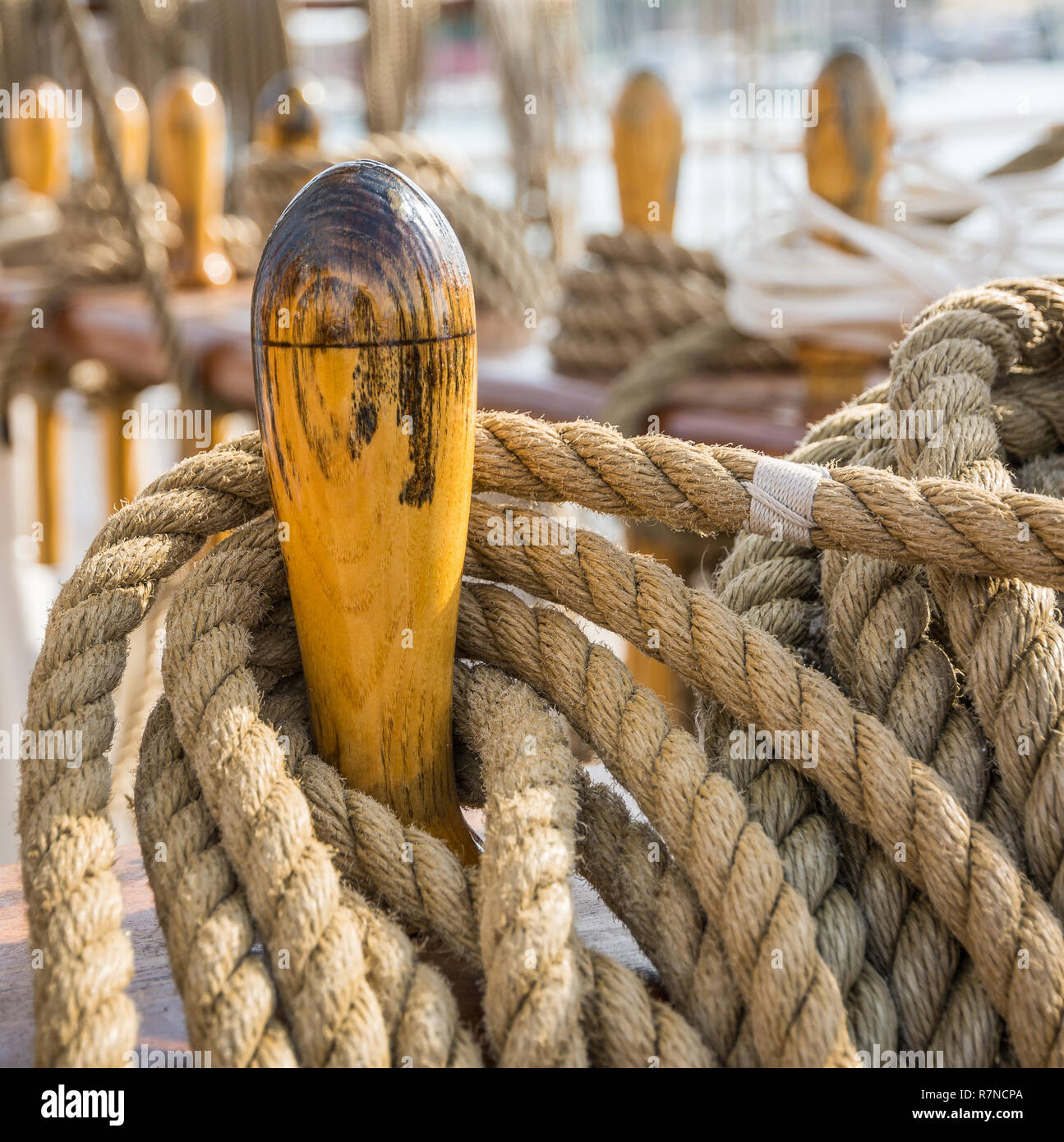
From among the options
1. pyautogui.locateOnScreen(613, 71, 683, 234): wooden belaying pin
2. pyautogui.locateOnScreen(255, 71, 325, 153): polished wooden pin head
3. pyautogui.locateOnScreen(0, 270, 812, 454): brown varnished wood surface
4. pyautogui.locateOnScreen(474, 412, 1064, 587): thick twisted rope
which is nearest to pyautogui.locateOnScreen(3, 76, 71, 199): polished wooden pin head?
pyautogui.locateOnScreen(0, 270, 812, 454): brown varnished wood surface

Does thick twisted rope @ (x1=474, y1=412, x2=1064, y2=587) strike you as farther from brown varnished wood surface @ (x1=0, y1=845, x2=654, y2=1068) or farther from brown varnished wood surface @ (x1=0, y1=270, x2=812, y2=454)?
brown varnished wood surface @ (x1=0, y1=270, x2=812, y2=454)

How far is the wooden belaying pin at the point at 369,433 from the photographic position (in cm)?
48

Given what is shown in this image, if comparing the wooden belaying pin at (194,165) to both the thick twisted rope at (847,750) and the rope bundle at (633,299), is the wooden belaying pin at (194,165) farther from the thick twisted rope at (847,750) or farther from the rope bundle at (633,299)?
the thick twisted rope at (847,750)

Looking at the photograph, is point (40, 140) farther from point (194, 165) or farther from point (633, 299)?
point (633, 299)

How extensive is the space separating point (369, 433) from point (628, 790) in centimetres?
20

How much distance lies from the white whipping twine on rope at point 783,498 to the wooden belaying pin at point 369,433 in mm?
151

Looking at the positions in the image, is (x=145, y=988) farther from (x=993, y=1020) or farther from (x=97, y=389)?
(x=97, y=389)

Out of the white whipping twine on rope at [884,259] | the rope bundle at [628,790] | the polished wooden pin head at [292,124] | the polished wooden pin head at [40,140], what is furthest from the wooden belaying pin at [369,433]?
the polished wooden pin head at [40,140]

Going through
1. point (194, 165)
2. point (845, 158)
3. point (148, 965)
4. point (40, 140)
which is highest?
point (40, 140)

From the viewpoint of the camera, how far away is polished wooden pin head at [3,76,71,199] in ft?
9.38

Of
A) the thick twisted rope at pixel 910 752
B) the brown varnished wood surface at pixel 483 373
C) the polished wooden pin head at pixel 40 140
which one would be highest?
the polished wooden pin head at pixel 40 140

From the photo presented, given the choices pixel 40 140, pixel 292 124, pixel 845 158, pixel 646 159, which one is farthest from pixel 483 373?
pixel 40 140

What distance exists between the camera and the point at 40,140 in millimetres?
2941

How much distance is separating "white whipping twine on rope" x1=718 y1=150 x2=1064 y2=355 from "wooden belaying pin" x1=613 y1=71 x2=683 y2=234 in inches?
9.8
